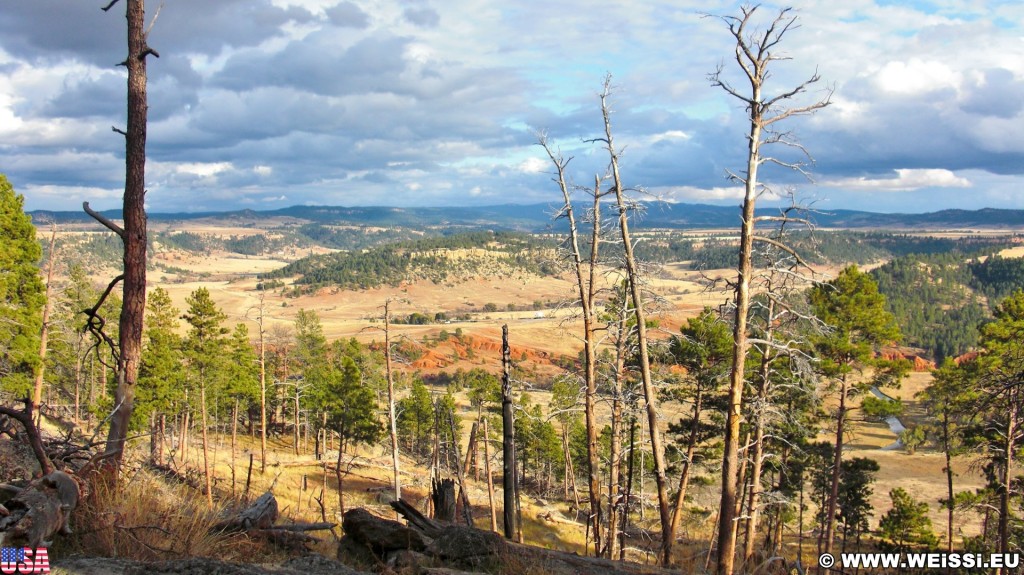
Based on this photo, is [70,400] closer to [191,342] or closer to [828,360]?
[191,342]

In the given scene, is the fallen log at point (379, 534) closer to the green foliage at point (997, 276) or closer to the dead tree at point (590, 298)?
the dead tree at point (590, 298)

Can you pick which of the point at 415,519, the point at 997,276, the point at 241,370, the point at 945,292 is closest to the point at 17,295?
the point at 241,370

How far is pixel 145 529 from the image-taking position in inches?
256

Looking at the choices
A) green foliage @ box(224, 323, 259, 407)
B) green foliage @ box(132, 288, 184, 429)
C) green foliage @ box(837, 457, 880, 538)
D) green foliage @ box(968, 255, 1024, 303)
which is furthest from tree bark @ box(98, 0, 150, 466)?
green foliage @ box(968, 255, 1024, 303)

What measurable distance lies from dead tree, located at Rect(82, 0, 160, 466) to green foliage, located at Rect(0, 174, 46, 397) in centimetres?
1940

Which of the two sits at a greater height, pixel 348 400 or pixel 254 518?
pixel 254 518

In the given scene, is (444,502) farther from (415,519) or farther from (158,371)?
(158,371)

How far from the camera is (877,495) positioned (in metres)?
47.5

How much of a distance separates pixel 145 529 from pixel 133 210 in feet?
12.5

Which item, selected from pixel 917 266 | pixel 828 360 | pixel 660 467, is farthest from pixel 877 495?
pixel 917 266

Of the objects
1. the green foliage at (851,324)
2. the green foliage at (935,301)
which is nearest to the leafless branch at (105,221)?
the green foliage at (851,324)

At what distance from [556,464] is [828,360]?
33.1 m

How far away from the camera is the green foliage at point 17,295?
2294cm

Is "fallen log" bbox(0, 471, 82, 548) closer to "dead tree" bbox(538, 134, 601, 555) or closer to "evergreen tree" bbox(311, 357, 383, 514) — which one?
"dead tree" bbox(538, 134, 601, 555)
